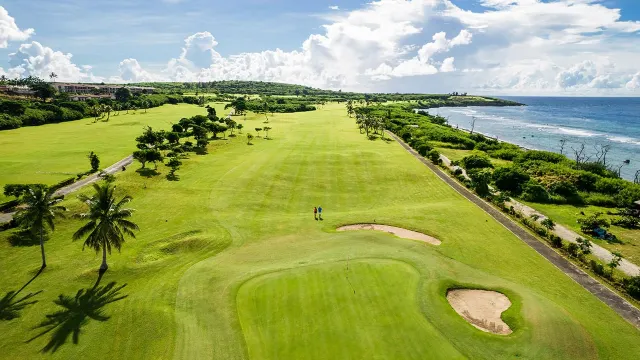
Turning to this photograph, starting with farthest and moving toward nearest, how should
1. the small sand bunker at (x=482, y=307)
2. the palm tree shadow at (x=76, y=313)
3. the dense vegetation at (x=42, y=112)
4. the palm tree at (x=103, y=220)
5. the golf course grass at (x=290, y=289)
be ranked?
the dense vegetation at (x=42, y=112) → the palm tree at (x=103, y=220) → the small sand bunker at (x=482, y=307) → the palm tree shadow at (x=76, y=313) → the golf course grass at (x=290, y=289)

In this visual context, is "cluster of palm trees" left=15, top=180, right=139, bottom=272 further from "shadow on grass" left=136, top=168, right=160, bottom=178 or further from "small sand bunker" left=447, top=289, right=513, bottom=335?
"shadow on grass" left=136, top=168, right=160, bottom=178

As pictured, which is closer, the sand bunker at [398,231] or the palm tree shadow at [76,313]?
the palm tree shadow at [76,313]

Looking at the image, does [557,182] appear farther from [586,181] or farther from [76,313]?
[76,313]

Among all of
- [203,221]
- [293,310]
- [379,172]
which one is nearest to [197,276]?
[293,310]

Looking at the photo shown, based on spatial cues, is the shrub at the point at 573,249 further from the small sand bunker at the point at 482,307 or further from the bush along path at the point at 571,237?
the small sand bunker at the point at 482,307

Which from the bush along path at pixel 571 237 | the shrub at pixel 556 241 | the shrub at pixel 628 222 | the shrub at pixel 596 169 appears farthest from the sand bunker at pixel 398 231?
the shrub at pixel 596 169

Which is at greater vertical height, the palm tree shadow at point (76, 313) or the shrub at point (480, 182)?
the shrub at point (480, 182)

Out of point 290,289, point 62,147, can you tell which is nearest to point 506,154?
point 290,289

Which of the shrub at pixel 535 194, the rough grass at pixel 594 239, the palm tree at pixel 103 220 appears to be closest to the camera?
the palm tree at pixel 103 220
